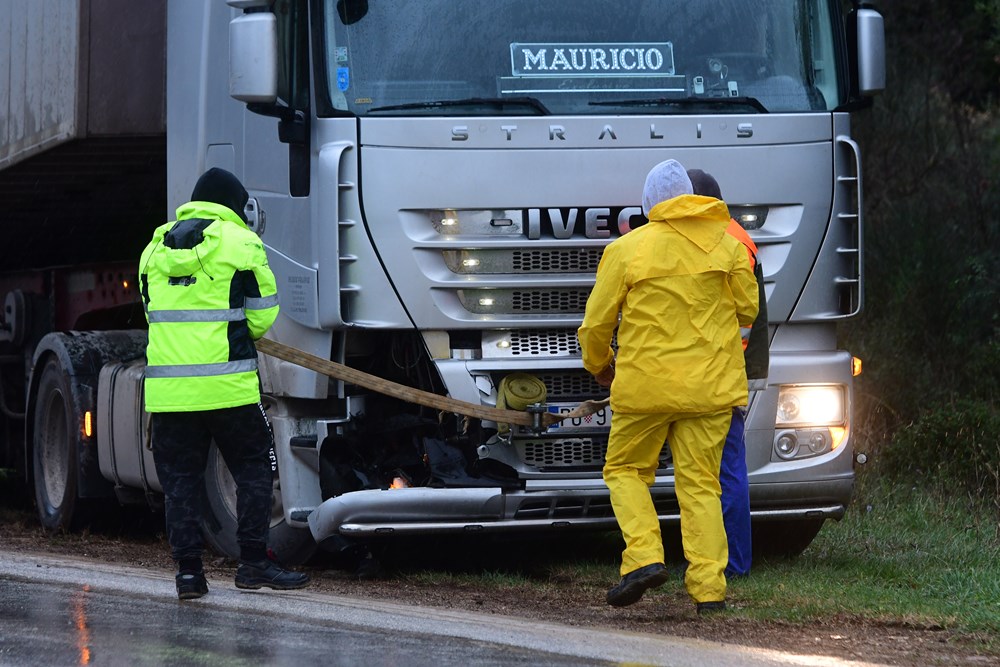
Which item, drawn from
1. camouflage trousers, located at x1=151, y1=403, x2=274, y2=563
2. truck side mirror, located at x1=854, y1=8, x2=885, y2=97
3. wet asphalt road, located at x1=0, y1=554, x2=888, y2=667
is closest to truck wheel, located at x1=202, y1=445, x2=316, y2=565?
camouflage trousers, located at x1=151, y1=403, x2=274, y2=563

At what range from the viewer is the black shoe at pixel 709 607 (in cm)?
680

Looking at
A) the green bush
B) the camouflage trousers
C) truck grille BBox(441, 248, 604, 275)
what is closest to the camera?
the camouflage trousers

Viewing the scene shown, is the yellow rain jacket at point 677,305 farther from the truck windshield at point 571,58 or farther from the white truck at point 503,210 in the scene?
the truck windshield at point 571,58

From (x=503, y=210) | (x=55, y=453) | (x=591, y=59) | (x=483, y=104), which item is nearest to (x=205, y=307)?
(x=503, y=210)

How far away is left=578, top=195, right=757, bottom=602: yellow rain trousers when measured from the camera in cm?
678

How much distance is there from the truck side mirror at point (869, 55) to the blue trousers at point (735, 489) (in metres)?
1.61

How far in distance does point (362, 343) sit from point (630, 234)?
153 centimetres

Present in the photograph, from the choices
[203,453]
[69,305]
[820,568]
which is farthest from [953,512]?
[69,305]

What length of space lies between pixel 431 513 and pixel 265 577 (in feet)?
2.47

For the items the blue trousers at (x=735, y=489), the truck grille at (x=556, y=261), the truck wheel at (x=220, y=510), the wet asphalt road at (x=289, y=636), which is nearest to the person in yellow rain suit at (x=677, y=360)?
the wet asphalt road at (x=289, y=636)

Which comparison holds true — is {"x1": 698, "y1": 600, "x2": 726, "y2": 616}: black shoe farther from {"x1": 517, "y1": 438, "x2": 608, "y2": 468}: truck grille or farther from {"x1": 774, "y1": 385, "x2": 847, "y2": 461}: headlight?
{"x1": 774, "y1": 385, "x2": 847, "y2": 461}: headlight

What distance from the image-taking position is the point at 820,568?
27.2ft

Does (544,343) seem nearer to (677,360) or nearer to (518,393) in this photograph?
(518,393)

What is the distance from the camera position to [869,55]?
7.99 m
